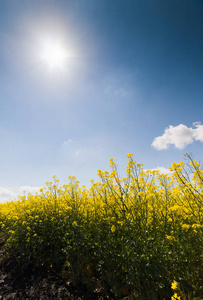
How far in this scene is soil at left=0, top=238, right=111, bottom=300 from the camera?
2954mm

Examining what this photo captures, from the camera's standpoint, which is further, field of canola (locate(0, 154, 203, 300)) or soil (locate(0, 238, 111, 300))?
soil (locate(0, 238, 111, 300))

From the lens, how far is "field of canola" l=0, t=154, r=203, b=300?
2.39 m

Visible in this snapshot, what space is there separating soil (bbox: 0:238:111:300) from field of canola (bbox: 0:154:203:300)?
13 centimetres

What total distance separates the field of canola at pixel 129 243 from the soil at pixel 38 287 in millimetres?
133

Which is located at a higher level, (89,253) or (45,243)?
(45,243)

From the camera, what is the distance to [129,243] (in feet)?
8.82

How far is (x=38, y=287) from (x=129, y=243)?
2154 mm

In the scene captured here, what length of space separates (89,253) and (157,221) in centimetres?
156

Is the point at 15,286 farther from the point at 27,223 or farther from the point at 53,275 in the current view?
the point at 27,223

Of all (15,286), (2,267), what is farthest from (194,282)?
(2,267)

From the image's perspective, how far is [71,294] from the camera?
2.96m

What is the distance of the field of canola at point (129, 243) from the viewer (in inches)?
94.1

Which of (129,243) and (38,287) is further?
(38,287)

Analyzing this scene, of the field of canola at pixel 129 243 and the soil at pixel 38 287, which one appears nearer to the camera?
the field of canola at pixel 129 243
